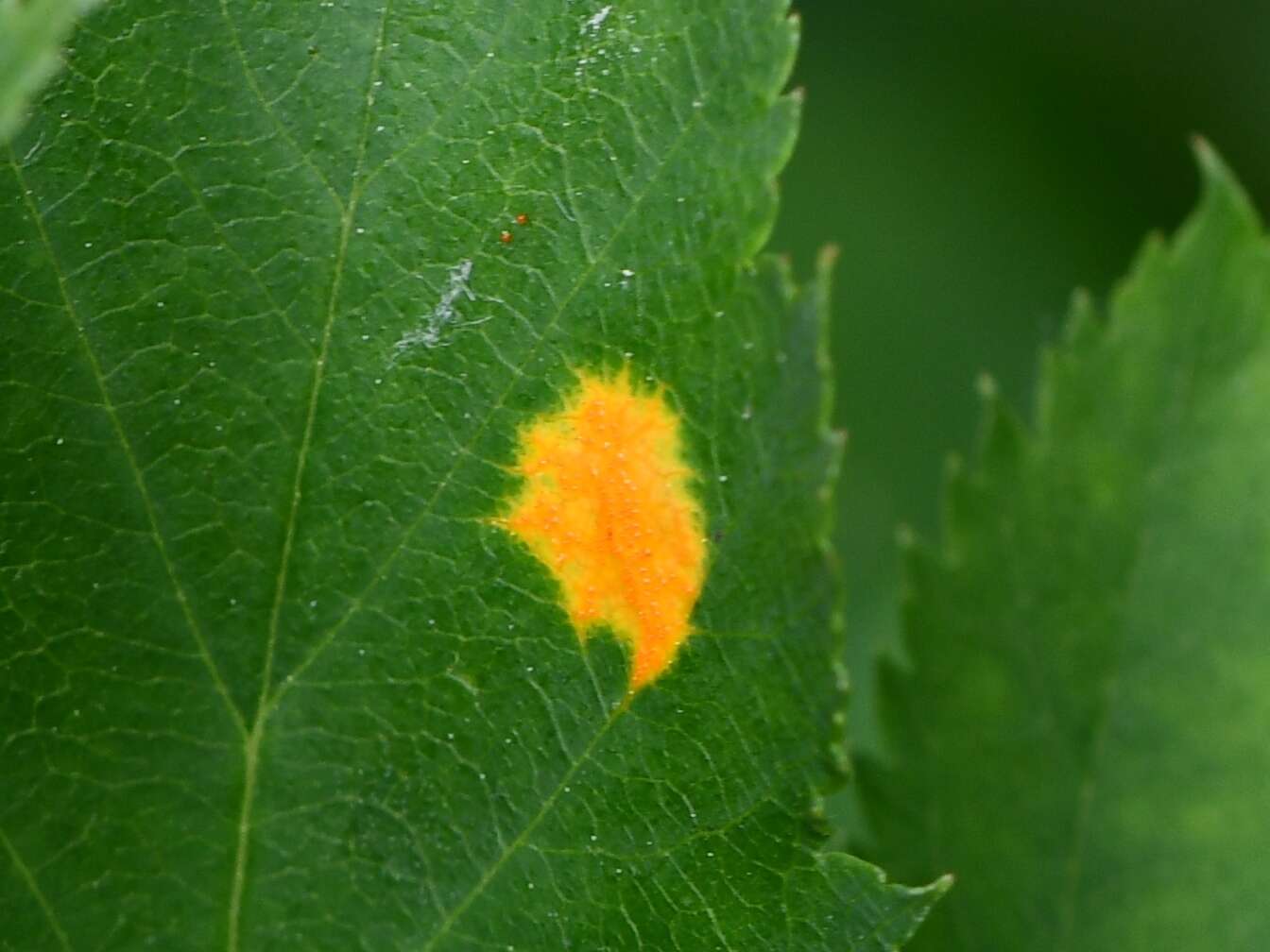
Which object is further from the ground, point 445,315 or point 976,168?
point 976,168

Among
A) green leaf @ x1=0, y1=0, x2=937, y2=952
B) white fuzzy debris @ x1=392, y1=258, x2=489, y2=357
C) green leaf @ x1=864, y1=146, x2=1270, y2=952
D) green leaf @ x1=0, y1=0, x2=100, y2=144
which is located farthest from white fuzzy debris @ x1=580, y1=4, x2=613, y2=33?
green leaf @ x1=864, y1=146, x2=1270, y2=952

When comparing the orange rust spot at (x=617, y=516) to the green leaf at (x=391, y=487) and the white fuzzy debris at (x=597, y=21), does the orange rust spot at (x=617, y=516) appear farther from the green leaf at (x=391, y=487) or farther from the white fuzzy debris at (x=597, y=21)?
the white fuzzy debris at (x=597, y=21)

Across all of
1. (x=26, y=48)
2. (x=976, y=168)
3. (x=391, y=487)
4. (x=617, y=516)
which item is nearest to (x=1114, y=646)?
(x=617, y=516)

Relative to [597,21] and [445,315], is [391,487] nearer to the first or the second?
[445,315]

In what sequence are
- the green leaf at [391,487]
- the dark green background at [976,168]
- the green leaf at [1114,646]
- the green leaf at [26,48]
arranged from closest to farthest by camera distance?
the green leaf at [26,48], the green leaf at [391,487], the green leaf at [1114,646], the dark green background at [976,168]

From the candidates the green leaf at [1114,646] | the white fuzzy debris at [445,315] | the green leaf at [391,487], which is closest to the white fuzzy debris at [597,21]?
the green leaf at [391,487]

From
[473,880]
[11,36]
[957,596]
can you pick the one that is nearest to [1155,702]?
[957,596]
